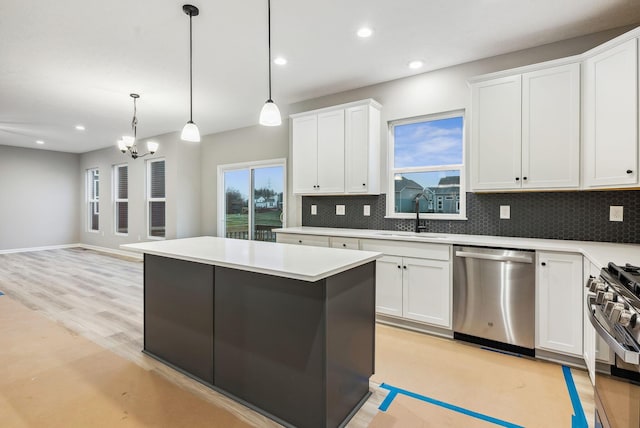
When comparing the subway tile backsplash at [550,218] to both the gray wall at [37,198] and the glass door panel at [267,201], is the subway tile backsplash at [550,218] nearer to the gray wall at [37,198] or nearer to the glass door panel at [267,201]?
the glass door panel at [267,201]

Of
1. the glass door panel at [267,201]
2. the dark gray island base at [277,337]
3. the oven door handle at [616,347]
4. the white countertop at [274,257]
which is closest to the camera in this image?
the oven door handle at [616,347]

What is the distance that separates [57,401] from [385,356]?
7.55 feet

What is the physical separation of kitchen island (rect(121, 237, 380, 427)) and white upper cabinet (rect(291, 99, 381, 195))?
165 centimetres

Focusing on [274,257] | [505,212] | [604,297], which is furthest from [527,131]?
[274,257]

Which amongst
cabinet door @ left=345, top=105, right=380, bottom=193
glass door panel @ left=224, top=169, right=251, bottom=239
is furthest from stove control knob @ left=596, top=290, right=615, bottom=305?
glass door panel @ left=224, top=169, right=251, bottom=239

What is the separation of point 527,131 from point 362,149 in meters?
1.61

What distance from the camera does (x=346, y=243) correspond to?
3482 millimetres

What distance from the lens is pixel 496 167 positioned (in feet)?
9.52

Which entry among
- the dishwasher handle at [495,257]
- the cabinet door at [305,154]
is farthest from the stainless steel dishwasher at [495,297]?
the cabinet door at [305,154]

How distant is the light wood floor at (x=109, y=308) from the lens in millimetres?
2121

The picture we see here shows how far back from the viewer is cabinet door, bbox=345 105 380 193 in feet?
12.0

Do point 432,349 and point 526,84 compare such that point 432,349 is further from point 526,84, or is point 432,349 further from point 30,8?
point 30,8

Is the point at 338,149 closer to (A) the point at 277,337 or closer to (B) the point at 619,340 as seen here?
(A) the point at 277,337

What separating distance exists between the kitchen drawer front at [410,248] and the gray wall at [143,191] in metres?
4.46
